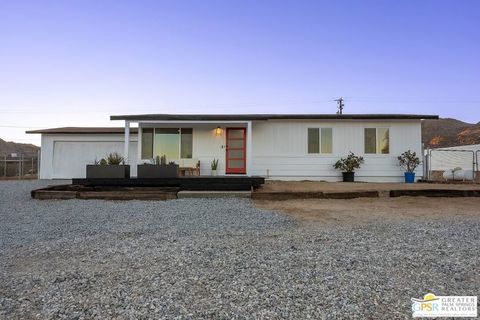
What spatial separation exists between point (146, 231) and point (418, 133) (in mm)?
11367

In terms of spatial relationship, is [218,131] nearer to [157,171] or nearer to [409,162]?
[157,171]

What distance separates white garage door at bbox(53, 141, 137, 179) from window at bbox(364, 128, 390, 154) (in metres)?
10.7

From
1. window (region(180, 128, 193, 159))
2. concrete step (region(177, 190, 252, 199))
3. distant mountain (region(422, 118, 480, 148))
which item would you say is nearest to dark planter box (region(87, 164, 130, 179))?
concrete step (region(177, 190, 252, 199))

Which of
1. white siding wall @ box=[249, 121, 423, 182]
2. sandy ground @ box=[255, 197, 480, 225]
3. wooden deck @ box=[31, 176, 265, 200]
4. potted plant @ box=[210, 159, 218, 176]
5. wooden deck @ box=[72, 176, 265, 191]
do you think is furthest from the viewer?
white siding wall @ box=[249, 121, 423, 182]

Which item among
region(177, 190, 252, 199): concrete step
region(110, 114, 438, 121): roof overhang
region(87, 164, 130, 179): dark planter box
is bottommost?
region(177, 190, 252, 199): concrete step

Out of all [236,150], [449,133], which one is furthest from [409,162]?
[449,133]

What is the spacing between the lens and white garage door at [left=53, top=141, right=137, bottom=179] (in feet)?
52.3

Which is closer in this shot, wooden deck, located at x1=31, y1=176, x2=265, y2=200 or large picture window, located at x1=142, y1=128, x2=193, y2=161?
wooden deck, located at x1=31, y1=176, x2=265, y2=200

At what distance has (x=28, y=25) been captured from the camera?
1127 cm

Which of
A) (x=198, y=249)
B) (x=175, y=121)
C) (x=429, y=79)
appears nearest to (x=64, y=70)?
(x=175, y=121)

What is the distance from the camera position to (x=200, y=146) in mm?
12633

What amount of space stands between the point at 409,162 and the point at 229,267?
37.2 feet

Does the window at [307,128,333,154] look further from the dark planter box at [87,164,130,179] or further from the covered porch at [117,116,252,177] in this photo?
the dark planter box at [87,164,130,179]

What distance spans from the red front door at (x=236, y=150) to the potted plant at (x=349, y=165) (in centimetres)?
359
